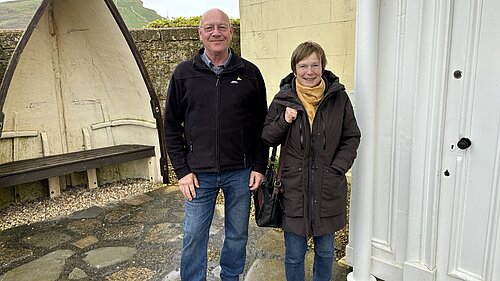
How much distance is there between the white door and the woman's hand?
813 millimetres

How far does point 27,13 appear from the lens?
443cm

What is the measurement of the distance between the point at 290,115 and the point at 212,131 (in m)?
0.43

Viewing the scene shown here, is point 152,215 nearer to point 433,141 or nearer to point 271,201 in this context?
point 271,201

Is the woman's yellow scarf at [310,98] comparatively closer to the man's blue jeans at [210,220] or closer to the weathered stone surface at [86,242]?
the man's blue jeans at [210,220]

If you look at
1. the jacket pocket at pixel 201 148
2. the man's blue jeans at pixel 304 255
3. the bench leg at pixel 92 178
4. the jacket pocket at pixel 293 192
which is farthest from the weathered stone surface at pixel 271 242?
the bench leg at pixel 92 178

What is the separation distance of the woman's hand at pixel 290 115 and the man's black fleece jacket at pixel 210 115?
0.96 ft

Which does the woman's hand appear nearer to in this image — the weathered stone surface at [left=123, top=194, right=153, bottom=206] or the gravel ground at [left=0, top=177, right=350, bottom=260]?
the gravel ground at [left=0, top=177, right=350, bottom=260]

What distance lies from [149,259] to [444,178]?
2.05 metres

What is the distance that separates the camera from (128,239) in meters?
3.11

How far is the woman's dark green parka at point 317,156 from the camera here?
5.88 ft

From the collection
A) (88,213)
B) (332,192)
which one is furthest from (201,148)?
(88,213)

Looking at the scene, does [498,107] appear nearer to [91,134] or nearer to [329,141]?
[329,141]

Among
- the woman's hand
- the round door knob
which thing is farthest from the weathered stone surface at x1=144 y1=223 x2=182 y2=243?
the round door knob

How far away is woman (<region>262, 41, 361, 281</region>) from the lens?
179 cm
